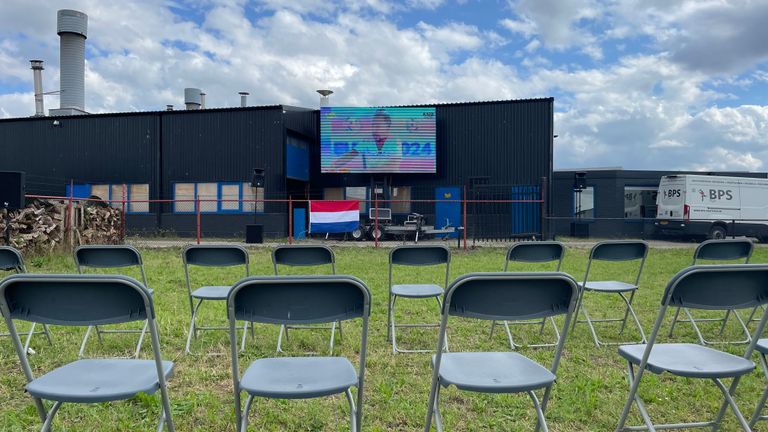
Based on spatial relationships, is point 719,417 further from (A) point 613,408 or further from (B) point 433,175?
(B) point 433,175

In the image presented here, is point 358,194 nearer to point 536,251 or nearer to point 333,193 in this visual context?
point 333,193

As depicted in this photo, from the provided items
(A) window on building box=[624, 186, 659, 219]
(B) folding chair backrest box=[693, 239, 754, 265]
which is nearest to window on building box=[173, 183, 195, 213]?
(B) folding chair backrest box=[693, 239, 754, 265]

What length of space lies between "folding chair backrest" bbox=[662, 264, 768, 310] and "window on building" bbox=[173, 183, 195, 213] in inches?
743

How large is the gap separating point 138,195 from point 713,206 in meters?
20.8

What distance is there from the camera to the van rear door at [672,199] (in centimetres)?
1611

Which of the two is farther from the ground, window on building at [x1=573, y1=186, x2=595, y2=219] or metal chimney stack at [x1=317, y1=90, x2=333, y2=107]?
metal chimney stack at [x1=317, y1=90, x2=333, y2=107]

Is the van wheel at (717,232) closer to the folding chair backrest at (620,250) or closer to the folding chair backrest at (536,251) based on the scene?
the folding chair backrest at (620,250)

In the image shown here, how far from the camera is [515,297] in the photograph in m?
2.00

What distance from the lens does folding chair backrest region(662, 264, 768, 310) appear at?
6.55 feet

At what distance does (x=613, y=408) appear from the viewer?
2768 millimetres

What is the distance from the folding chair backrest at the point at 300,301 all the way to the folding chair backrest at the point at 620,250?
2934mm

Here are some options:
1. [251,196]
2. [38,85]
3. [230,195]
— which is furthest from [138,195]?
[38,85]

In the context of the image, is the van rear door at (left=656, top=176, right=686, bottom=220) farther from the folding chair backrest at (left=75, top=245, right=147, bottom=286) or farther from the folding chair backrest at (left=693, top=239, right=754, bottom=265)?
the folding chair backrest at (left=75, top=245, right=147, bottom=286)

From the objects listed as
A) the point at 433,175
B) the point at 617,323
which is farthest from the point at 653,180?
the point at 617,323
